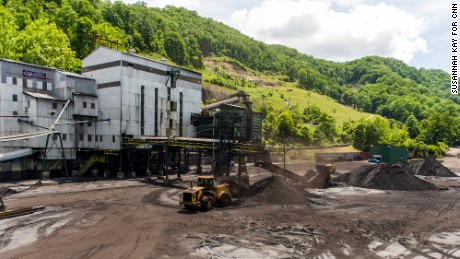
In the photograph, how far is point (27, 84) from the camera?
151 ft

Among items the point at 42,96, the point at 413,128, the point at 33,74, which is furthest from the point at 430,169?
the point at 413,128

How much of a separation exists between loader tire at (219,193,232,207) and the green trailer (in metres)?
65.5

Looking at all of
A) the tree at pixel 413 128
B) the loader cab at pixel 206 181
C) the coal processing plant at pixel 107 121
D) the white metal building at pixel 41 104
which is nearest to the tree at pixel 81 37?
the coal processing plant at pixel 107 121

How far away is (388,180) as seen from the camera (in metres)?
44.8

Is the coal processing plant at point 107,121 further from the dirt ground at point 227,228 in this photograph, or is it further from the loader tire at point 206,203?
the loader tire at point 206,203

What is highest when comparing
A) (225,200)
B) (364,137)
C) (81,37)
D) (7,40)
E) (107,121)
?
(81,37)

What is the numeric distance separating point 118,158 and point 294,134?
68.3 meters

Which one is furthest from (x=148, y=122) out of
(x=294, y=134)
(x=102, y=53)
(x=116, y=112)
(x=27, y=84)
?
(x=294, y=134)

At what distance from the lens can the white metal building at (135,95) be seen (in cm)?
5022

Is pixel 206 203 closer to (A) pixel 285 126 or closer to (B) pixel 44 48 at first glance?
(B) pixel 44 48

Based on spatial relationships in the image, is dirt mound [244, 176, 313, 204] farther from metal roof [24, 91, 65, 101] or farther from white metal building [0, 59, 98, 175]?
metal roof [24, 91, 65, 101]

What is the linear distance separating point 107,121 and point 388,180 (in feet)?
125

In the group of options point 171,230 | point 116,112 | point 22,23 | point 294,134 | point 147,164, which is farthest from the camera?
point 294,134

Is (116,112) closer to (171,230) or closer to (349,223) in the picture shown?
(171,230)
